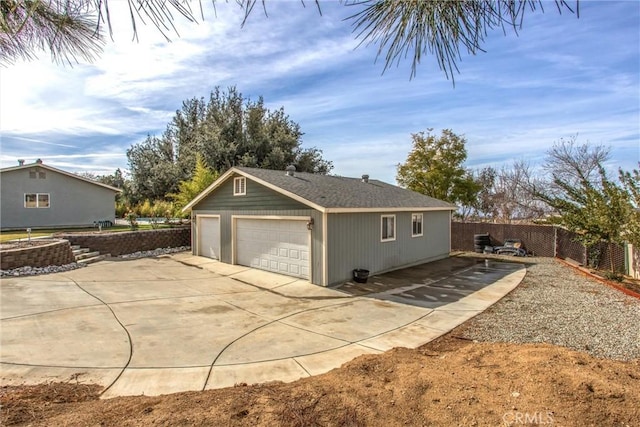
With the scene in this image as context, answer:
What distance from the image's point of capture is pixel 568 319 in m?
7.04

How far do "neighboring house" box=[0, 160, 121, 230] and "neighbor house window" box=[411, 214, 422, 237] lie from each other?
21366mm

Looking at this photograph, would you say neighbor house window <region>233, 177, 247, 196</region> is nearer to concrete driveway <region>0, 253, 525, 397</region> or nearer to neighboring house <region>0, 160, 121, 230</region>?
concrete driveway <region>0, 253, 525, 397</region>

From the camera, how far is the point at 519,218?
2703cm

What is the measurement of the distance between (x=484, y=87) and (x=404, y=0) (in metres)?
2.09

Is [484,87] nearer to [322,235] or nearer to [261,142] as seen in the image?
[322,235]

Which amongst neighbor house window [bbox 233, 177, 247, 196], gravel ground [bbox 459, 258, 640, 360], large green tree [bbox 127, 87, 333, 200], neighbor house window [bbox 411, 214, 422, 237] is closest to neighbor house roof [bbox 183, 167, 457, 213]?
neighbor house window [bbox 233, 177, 247, 196]

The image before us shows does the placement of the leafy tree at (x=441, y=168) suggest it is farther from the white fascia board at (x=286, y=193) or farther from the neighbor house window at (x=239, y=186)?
the white fascia board at (x=286, y=193)

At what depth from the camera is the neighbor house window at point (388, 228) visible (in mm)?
12547

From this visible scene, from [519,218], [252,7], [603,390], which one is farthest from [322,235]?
[519,218]

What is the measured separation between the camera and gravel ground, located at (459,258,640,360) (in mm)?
5705

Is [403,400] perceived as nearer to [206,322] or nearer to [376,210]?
[206,322]

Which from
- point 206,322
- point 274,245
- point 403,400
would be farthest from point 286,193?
point 403,400

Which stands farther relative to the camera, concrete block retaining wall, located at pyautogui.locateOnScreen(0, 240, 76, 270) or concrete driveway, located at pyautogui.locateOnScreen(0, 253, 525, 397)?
concrete block retaining wall, located at pyautogui.locateOnScreen(0, 240, 76, 270)

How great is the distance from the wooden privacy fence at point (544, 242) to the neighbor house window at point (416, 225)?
5.57 meters
